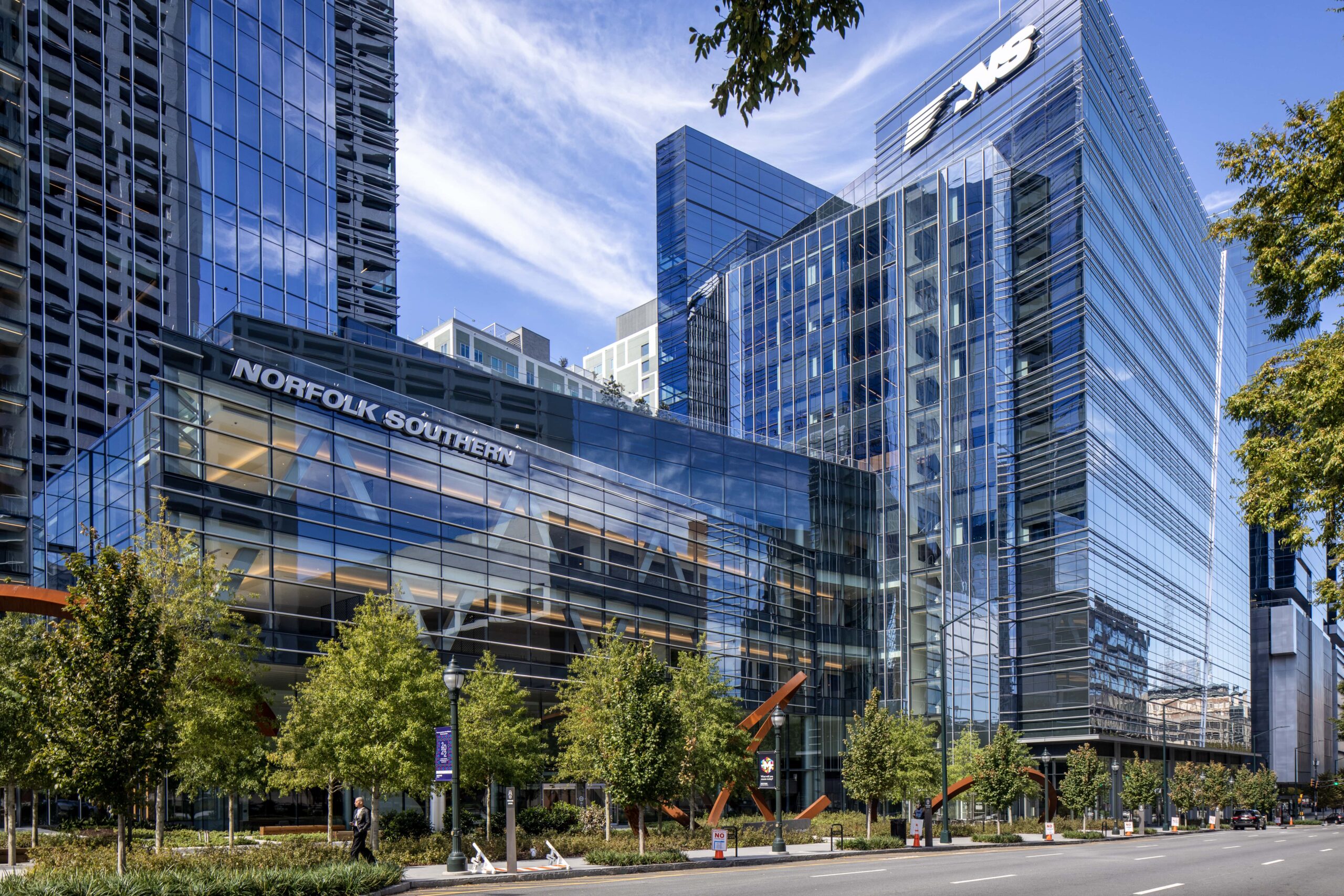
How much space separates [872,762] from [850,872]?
78.7ft

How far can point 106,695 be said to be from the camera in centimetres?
2155

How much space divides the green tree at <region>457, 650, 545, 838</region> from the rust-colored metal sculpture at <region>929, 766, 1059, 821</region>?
822 inches

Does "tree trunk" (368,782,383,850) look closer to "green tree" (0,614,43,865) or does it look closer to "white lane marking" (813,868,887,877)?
"green tree" (0,614,43,865)

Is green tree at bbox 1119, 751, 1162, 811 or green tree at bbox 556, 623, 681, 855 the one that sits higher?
green tree at bbox 556, 623, 681, 855

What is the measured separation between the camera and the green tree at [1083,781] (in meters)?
64.8

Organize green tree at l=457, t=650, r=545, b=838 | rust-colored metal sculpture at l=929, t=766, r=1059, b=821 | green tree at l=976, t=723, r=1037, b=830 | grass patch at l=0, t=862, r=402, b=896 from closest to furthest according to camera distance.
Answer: grass patch at l=0, t=862, r=402, b=896 → green tree at l=457, t=650, r=545, b=838 → green tree at l=976, t=723, r=1037, b=830 → rust-colored metal sculpture at l=929, t=766, r=1059, b=821

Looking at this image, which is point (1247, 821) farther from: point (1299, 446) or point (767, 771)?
point (1299, 446)

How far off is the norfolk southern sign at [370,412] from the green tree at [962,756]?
3327cm

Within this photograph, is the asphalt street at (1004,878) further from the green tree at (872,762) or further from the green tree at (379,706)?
the green tree at (872,762)

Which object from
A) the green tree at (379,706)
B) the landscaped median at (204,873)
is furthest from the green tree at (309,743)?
the landscaped median at (204,873)

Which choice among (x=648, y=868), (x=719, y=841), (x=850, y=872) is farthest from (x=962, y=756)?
(x=850, y=872)

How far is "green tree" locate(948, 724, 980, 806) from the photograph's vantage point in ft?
213

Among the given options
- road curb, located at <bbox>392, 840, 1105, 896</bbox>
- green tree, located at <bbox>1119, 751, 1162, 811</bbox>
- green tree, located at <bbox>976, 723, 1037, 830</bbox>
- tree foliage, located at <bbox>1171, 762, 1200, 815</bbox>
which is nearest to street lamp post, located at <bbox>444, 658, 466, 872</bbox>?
road curb, located at <bbox>392, 840, 1105, 896</bbox>

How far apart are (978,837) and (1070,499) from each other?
93.2 feet
